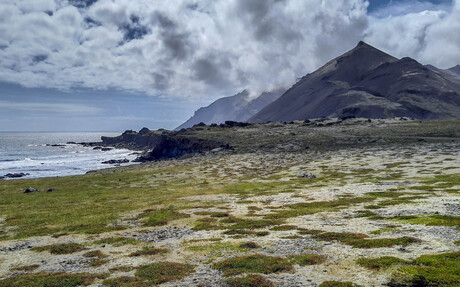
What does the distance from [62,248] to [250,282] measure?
20266mm

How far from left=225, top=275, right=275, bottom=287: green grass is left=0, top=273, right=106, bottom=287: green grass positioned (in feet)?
30.2

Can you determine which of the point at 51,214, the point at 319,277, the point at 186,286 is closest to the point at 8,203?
the point at 51,214

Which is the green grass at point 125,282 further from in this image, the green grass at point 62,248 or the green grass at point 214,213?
the green grass at point 214,213

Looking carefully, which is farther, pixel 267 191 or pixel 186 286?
pixel 267 191

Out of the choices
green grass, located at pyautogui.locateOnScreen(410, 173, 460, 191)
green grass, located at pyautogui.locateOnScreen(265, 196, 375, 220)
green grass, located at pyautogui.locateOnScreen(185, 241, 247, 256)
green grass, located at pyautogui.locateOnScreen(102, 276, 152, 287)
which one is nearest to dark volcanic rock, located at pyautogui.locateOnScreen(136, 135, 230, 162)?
green grass, located at pyautogui.locateOnScreen(410, 173, 460, 191)

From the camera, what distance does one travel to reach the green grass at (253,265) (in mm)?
19297

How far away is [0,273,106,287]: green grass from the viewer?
753 inches

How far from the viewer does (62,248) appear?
2814 centimetres

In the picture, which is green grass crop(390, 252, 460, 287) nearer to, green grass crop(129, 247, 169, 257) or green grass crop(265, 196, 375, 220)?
green grass crop(129, 247, 169, 257)

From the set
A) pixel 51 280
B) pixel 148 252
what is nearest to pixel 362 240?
pixel 148 252

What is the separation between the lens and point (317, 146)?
5285 inches

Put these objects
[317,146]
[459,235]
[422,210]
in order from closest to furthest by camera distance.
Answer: [459,235], [422,210], [317,146]

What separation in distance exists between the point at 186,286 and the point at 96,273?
7541 millimetres

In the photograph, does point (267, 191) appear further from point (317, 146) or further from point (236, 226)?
point (317, 146)
